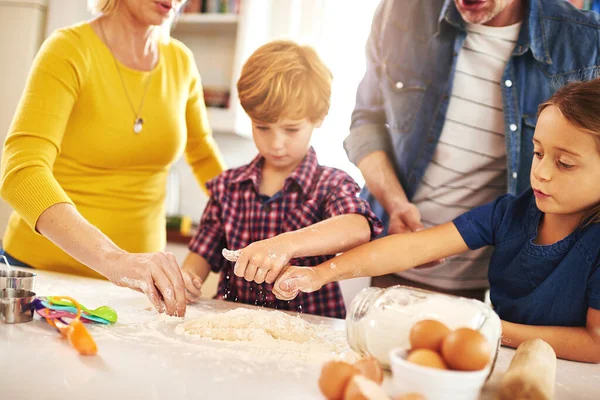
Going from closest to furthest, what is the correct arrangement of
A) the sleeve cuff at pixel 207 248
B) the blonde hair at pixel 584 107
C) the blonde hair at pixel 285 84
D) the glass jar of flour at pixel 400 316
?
the glass jar of flour at pixel 400 316, the blonde hair at pixel 584 107, the blonde hair at pixel 285 84, the sleeve cuff at pixel 207 248

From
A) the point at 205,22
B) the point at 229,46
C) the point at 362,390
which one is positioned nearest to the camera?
the point at 362,390

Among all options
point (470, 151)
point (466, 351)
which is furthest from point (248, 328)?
point (470, 151)

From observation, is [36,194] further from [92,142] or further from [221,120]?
[221,120]

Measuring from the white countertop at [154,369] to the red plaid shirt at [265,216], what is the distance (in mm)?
380

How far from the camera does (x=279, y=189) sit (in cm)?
138

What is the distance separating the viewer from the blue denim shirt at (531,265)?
1.03 m

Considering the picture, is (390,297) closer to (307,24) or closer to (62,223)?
(62,223)

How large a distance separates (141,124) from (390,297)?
2.83ft

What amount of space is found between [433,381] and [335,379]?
0.10 m

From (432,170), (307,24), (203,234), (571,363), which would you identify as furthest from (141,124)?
(307,24)

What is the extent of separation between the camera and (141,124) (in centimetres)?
141

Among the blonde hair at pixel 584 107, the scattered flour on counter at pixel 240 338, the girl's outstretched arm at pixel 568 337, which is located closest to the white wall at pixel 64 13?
the scattered flour on counter at pixel 240 338

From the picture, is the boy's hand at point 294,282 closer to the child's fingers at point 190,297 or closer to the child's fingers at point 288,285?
the child's fingers at point 288,285

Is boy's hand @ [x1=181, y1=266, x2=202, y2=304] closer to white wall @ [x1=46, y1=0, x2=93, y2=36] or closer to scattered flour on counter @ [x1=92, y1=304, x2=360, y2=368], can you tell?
scattered flour on counter @ [x1=92, y1=304, x2=360, y2=368]
